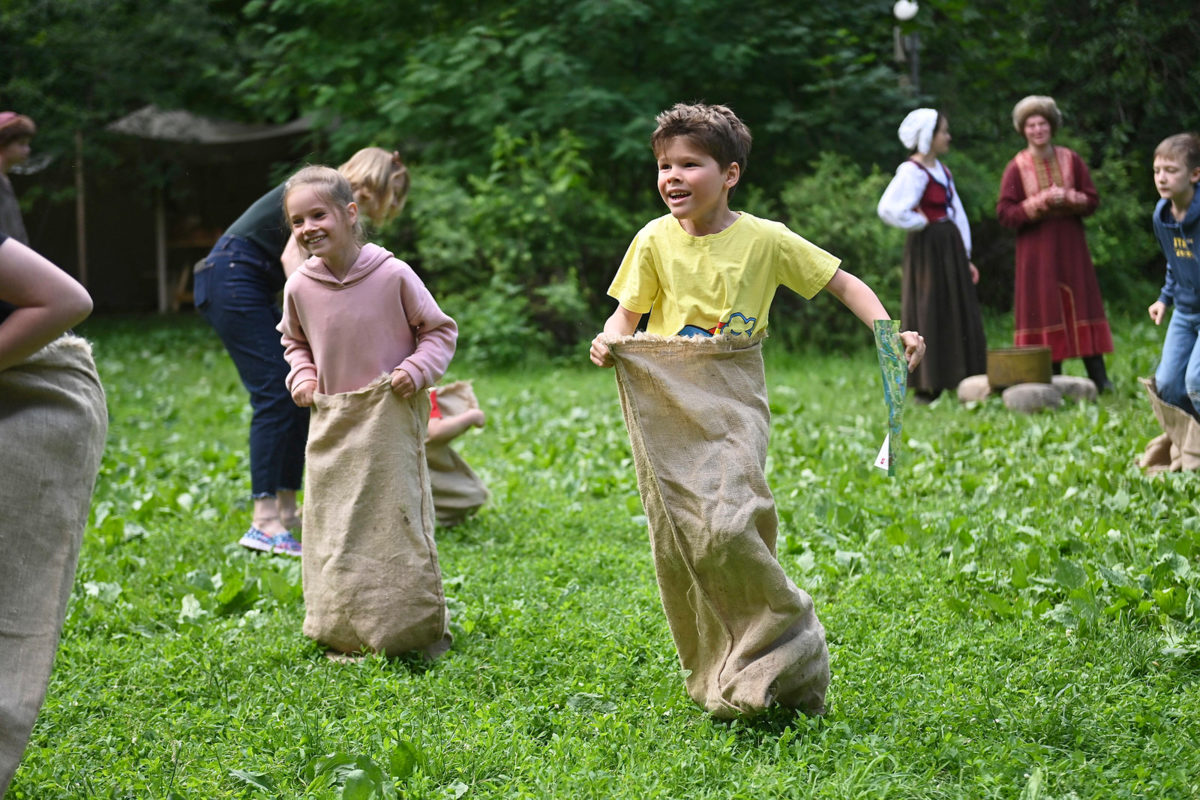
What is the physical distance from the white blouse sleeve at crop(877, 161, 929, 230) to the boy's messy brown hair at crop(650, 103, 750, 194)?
5.81 meters

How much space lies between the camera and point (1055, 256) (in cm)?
933

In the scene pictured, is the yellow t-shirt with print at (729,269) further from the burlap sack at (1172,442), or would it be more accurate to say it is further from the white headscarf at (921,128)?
the white headscarf at (921,128)

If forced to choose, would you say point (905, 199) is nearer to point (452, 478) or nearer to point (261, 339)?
point (452, 478)

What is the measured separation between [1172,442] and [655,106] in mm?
9317

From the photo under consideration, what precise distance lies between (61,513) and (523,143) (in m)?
11.4

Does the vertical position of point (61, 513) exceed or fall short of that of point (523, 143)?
it falls short

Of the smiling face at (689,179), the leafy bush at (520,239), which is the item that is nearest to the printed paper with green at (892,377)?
the smiling face at (689,179)

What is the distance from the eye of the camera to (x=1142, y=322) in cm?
1358

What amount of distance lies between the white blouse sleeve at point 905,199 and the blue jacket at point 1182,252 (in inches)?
113

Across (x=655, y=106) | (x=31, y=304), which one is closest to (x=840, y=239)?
(x=655, y=106)

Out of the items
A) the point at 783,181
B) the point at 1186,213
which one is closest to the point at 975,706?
the point at 1186,213

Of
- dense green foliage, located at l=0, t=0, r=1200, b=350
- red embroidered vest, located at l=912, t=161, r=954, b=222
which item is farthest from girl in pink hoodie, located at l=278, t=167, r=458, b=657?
dense green foliage, located at l=0, t=0, r=1200, b=350

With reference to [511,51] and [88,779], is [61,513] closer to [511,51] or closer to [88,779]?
[88,779]

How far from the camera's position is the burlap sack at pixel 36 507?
285 cm
